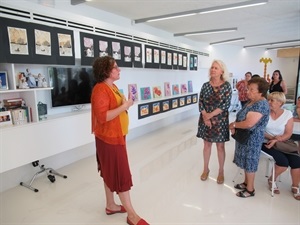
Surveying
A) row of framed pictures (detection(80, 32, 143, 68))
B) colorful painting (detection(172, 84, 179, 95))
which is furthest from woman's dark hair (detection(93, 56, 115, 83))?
colorful painting (detection(172, 84, 179, 95))

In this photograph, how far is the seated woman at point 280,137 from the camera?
2.58 m

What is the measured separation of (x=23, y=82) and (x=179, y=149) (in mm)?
2881

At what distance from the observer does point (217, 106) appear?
8.87 ft

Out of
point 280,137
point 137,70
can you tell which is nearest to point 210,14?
point 137,70

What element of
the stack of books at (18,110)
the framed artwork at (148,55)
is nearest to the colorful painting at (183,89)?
the framed artwork at (148,55)

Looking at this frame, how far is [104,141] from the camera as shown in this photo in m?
1.96

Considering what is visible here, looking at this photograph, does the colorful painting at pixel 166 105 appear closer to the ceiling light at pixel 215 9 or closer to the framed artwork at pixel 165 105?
the framed artwork at pixel 165 105

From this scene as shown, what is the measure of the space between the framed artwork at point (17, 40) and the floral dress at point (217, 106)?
2.20 meters

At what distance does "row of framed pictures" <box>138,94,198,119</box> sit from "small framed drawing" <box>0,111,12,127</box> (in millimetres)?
2412

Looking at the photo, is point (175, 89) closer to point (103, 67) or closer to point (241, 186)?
point (241, 186)

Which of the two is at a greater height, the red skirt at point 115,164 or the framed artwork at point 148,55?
the framed artwork at point 148,55

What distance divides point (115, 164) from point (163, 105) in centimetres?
339

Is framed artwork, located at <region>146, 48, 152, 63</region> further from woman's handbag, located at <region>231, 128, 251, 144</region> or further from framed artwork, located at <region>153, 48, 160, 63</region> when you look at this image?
woman's handbag, located at <region>231, 128, 251, 144</region>

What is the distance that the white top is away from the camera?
263 centimetres
